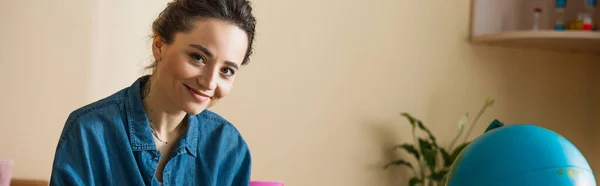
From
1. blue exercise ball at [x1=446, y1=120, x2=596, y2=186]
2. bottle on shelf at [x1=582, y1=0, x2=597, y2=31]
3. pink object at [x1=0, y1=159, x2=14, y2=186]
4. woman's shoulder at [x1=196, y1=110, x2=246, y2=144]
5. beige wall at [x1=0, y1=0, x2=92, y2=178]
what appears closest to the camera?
blue exercise ball at [x1=446, y1=120, x2=596, y2=186]

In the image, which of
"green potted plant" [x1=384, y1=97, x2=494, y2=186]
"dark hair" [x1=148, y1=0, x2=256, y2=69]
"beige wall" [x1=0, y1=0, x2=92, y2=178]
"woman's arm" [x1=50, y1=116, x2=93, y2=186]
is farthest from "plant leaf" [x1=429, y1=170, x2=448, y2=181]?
"woman's arm" [x1=50, y1=116, x2=93, y2=186]

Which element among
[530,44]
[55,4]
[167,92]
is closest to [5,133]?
[55,4]

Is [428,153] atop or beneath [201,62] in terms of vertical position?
beneath

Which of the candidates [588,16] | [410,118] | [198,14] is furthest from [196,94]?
[588,16]

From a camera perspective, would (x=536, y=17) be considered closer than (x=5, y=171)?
No

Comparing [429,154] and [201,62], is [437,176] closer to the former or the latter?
[429,154]

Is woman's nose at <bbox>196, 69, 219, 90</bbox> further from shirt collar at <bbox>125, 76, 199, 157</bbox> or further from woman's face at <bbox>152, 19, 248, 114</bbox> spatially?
shirt collar at <bbox>125, 76, 199, 157</bbox>

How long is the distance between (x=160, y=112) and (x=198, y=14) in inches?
7.6

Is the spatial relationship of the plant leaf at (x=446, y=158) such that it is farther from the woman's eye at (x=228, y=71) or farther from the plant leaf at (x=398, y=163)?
the woman's eye at (x=228, y=71)

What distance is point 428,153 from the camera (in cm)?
241

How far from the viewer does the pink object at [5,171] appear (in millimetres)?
1831

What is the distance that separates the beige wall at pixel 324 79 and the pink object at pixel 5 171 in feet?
0.44

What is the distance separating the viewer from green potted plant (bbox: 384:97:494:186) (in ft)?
7.93

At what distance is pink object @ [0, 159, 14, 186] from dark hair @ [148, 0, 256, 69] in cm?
77
